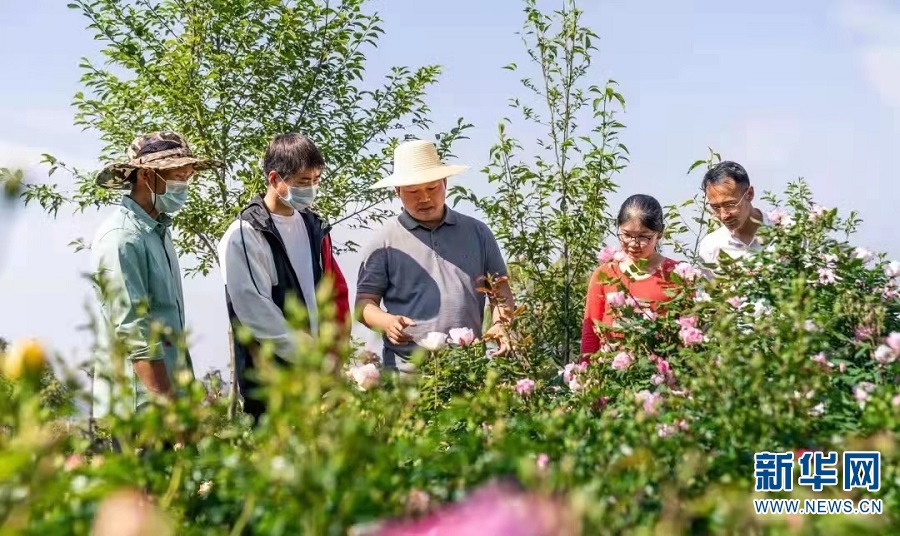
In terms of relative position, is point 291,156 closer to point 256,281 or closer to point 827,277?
point 256,281

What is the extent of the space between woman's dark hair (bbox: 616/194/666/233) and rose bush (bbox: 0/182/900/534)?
30.4 inches

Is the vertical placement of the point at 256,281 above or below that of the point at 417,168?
below

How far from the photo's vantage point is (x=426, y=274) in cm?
423

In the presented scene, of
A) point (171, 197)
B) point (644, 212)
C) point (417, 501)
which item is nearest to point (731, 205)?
point (644, 212)

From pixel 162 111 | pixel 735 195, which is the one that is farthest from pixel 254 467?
pixel 162 111

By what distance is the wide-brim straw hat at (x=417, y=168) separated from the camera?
4293 mm

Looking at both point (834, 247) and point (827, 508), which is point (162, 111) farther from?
point (827, 508)

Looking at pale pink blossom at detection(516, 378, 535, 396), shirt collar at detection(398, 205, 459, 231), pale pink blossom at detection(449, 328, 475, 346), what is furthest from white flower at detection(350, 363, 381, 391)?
shirt collar at detection(398, 205, 459, 231)

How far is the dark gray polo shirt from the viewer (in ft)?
13.6

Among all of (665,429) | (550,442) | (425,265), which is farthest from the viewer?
(425,265)

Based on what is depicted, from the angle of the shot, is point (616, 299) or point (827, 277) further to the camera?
point (616, 299)

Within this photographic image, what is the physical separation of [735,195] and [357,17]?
5.25m

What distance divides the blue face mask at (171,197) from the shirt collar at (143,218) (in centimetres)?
7

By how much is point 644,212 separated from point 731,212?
15.4 inches
